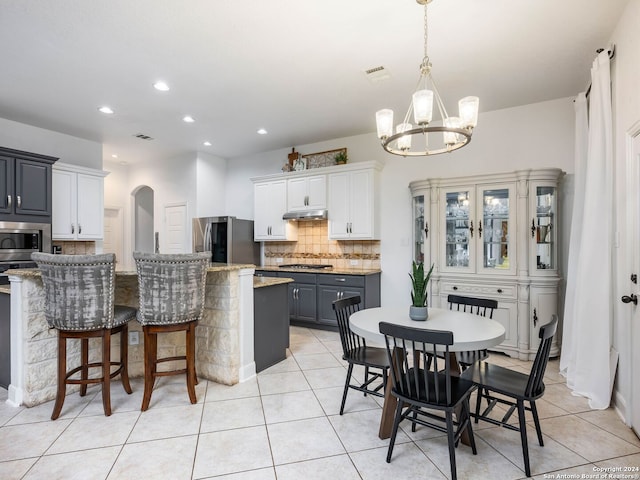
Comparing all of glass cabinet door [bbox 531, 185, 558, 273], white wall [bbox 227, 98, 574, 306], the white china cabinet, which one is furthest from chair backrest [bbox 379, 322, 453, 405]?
white wall [bbox 227, 98, 574, 306]

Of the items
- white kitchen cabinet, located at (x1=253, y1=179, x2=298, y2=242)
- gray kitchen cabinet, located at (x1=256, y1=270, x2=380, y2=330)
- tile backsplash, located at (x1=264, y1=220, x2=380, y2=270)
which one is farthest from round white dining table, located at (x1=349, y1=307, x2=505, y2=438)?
white kitchen cabinet, located at (x1=253, y1=179, x2=298, y2=242)

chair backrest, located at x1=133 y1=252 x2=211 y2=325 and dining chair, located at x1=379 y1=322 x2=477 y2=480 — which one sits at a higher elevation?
chair backrest, located at x1=133 y1=252 x2=211 y2=325

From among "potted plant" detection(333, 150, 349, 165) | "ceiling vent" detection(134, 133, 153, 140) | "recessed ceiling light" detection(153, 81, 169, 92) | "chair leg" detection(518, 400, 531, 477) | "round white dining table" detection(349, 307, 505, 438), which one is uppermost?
"recessed ceiling light" detection(153, 81, 169, 92)

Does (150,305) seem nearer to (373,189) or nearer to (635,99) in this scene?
(373,189)

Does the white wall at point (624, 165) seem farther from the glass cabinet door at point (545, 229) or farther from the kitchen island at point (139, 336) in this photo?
the kitchen island at point (139, 336)

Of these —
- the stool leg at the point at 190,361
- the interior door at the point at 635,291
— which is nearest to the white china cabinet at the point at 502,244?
the interior door at the point at 635,291

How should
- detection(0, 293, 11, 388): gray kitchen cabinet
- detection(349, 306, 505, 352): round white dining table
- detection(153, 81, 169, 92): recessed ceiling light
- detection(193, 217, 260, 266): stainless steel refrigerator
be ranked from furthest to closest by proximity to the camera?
1. detection(193, 217, 260, 266): stainless steel refrigerator
2. detection(153, 81, 169, 92): recessed ceiling light
3. detection(0, 293, 11, 388): gray kitchen cabinet
4. detection(349, 306, 505, 352): round white dining table

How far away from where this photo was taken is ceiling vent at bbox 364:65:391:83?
321cm

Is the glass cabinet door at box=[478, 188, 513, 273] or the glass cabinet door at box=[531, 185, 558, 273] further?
the glass cabinet door at box=[478, 188, 513, 273]

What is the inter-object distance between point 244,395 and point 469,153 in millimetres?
3812

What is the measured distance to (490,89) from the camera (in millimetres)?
3666

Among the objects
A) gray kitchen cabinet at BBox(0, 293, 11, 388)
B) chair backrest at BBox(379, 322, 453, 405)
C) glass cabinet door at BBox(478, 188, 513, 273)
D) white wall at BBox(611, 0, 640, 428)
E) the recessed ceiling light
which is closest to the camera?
chair backrest at BBox(379, 322, 453, 405)

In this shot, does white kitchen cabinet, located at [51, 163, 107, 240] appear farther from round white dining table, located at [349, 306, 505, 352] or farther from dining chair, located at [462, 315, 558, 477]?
dining chair, located at [462, 315, 558, 477]

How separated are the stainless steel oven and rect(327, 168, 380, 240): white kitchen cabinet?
3.71 metres
